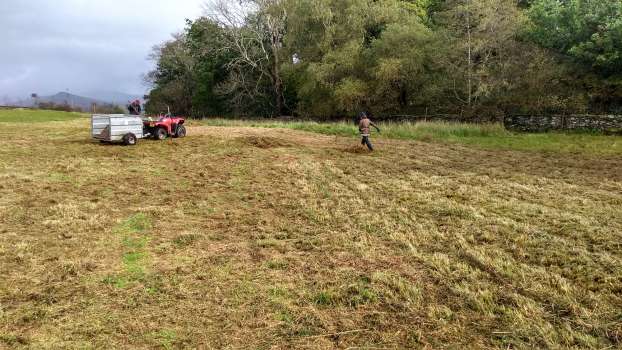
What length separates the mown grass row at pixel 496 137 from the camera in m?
16.4

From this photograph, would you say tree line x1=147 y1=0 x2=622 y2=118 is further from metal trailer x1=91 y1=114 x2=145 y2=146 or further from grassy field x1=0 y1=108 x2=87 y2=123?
metal trailer x1=91 y1=114 x2=145 y2=146

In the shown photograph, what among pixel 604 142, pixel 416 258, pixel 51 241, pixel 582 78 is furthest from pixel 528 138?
pixel 51 241

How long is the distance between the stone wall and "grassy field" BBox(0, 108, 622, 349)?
35.5ft

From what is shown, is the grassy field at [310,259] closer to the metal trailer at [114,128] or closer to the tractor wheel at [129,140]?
the metal trailer at [114,128]

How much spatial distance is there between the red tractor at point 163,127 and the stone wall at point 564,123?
17.2 metres

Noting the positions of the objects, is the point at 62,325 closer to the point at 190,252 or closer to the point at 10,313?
the point at 10,313

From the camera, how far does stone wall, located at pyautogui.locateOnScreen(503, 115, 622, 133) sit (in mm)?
20406

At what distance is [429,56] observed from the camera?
27703mm

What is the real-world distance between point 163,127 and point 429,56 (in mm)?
17944

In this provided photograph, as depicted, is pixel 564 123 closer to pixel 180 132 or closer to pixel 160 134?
pixel 180 132

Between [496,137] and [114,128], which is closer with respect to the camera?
[114,128]

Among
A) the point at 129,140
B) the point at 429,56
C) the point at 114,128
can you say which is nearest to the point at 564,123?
the point at 429,56

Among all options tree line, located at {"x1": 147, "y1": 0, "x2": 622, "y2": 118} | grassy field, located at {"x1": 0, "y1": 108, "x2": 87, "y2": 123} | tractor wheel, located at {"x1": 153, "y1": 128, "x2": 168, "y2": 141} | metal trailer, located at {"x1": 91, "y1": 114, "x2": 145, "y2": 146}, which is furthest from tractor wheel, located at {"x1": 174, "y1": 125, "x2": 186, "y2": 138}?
grassy field, located at {"x1": 0, "y1": 108, "x2": 87, "y2": 123}

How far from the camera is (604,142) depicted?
57.4 ft
